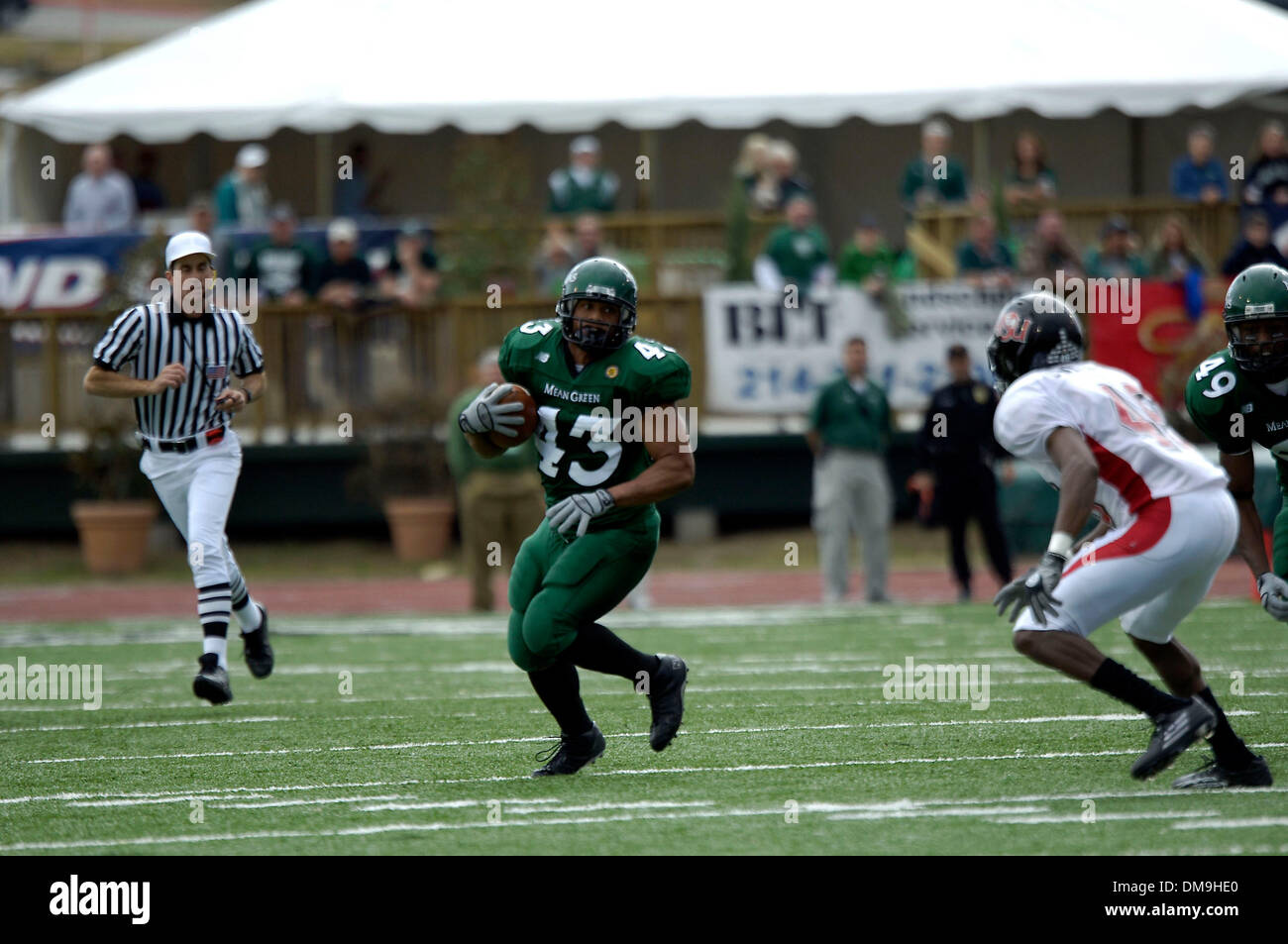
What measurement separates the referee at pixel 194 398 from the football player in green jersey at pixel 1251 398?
14.6ft

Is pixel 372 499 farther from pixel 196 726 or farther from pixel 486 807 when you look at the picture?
pixel 486 807

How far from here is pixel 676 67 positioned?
18547 millimetres

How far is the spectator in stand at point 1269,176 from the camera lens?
58.0 feet

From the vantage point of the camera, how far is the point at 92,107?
61.5 ft

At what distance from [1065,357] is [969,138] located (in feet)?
55.3

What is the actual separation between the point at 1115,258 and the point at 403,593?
7.05 m

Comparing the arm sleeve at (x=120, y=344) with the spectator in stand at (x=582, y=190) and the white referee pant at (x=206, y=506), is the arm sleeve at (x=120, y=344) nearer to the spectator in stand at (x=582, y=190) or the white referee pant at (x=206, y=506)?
the white referee pant at (x=206, y=506)

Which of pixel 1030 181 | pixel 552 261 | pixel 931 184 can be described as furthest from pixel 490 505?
pixel 1030 181

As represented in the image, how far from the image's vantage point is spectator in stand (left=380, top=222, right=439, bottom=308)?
57.7ft

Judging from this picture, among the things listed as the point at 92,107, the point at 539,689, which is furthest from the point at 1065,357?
the point at 92,107

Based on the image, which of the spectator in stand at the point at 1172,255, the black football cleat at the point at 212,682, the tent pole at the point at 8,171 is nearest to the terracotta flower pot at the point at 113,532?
the tent pole at the point at 8,171

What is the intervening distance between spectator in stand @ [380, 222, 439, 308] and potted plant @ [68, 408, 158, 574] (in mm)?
2704

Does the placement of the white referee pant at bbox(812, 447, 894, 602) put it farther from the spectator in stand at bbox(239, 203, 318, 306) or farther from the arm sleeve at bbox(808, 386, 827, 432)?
the spectator in stand at bbox(239, 203, 318, 306)

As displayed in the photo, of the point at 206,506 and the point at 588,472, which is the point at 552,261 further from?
the point at 588,472
